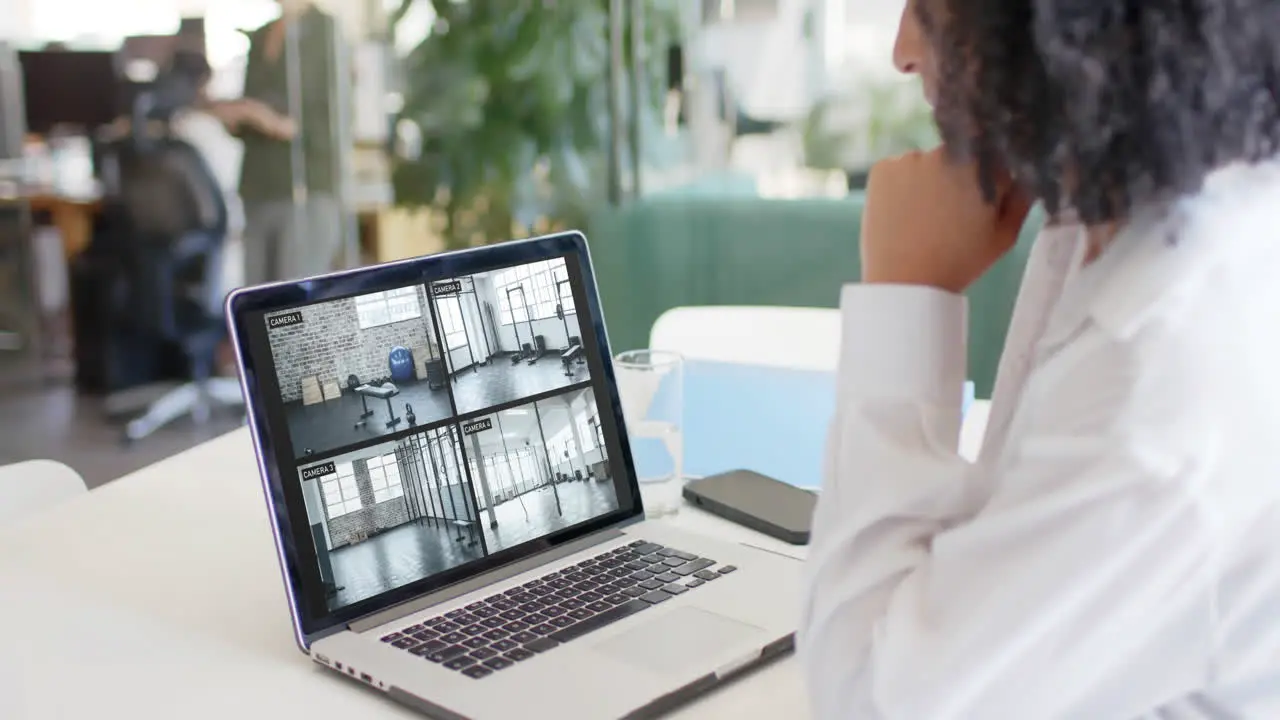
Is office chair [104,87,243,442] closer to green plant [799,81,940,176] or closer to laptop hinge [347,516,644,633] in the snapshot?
green plant [799,81,940,176]

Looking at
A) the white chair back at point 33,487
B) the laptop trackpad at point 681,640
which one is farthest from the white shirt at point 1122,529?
the white chair back at point 33,487

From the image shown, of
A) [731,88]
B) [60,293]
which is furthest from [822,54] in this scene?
[60,293]

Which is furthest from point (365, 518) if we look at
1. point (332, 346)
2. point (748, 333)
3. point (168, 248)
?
point (168, 248)

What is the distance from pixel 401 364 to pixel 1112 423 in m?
0.55

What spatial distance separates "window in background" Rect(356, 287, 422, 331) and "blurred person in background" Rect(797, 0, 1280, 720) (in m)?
0.43

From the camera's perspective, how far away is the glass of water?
120cm

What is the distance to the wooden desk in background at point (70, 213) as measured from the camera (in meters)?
4.39

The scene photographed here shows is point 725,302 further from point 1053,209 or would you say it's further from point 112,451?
point 1053,209

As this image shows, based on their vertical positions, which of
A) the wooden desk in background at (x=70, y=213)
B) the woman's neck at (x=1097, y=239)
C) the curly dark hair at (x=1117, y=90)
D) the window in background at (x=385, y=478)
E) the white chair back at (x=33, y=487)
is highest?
the wooden desk in background at (x=70, y=213)

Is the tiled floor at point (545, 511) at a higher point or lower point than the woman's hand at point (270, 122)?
lower

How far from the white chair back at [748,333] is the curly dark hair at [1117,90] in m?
1.26

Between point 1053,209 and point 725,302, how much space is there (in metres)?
2.36

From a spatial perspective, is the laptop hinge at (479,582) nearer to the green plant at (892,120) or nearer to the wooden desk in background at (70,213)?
the green plant at (892,120)

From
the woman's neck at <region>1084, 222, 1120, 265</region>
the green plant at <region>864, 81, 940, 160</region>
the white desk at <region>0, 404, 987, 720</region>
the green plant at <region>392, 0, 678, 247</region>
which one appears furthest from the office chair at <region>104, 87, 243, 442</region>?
the woman's neck at <region>1084, 222, 1120, 265</region>
